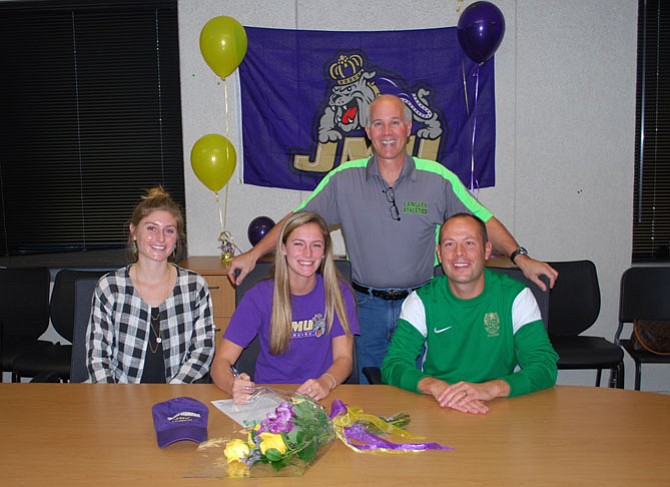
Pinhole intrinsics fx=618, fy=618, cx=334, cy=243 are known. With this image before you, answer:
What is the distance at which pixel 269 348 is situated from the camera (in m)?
2.14

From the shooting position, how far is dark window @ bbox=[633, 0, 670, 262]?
13.8ft

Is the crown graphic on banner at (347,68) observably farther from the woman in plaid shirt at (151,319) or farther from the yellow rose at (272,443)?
the yellow rose at (272,443)

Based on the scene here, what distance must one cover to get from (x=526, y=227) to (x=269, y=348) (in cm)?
264

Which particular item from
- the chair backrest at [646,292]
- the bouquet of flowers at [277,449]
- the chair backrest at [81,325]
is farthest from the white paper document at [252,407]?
the chair backrest at [646,292]

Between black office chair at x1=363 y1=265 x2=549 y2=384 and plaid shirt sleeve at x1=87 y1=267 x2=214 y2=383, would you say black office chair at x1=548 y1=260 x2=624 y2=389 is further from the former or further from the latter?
plaid shirt sleeve at x1=87 y1=267 x2=214 y2=383

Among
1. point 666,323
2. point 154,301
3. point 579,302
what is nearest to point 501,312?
point 154,301

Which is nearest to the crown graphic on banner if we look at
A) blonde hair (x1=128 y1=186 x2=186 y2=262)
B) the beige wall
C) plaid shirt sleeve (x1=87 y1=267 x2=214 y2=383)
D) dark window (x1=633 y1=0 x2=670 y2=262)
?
the beige wall

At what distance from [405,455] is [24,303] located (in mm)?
3050

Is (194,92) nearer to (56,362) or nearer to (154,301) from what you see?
(56,362)

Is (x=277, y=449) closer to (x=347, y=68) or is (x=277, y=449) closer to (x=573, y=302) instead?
(x=573, y=302)

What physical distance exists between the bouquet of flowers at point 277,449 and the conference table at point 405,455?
Answer: 0.02m

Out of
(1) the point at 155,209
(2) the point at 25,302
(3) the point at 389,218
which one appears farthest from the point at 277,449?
(2) the point at 25,302

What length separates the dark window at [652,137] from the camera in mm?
4195

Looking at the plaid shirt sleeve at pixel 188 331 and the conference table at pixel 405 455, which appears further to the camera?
the plaid shirt sleeve at pixel 188 331
